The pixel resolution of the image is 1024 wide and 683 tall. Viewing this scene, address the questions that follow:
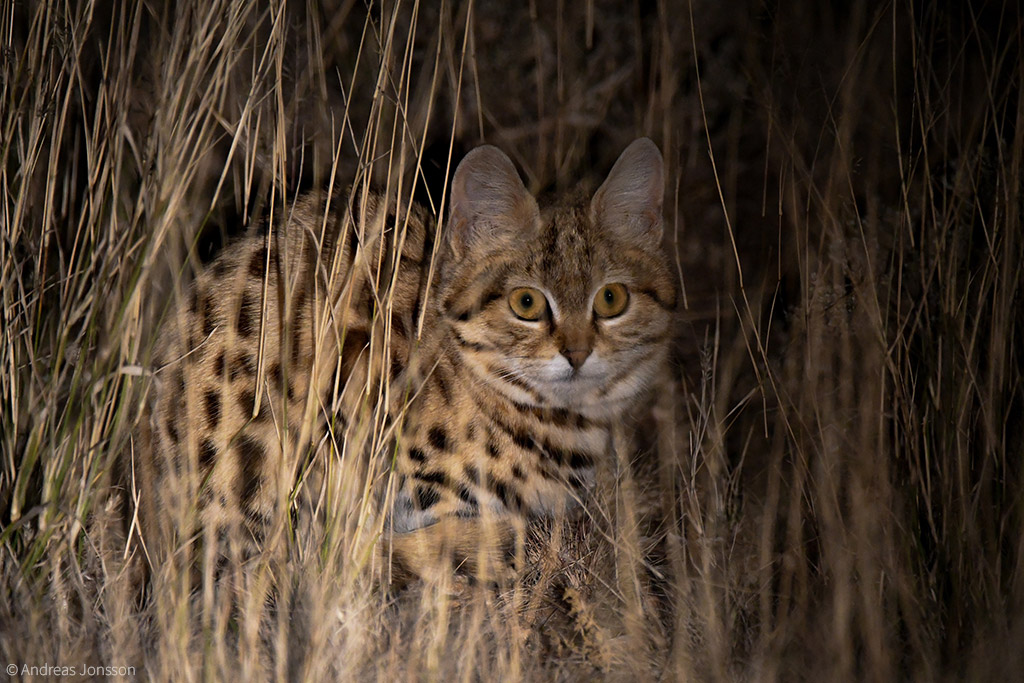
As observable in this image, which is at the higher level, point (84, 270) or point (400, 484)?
point (84, 270)

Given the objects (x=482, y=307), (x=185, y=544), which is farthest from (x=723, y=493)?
(x=185, y=544)

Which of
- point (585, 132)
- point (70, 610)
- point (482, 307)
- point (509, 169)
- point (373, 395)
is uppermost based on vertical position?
point (585, 132)

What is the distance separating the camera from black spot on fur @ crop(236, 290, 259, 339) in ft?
8.55

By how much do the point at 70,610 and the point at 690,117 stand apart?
2.71 meters

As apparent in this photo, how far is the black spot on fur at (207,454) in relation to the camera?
2.58 meters

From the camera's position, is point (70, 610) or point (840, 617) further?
point (70, 610)

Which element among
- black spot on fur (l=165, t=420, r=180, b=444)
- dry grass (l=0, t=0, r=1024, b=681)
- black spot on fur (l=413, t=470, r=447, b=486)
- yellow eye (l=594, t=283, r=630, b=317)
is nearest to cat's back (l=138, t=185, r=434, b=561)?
black spot on fur (l=165, t=420, r=180, b=444)

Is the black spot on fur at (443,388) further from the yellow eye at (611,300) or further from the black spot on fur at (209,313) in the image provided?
the black spot on fur at (209,313)

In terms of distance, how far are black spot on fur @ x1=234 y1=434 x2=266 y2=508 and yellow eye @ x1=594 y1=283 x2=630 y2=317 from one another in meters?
0.95

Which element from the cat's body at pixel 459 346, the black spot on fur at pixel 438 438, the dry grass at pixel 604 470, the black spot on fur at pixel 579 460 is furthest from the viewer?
the black spot on fur at pixel 579 460

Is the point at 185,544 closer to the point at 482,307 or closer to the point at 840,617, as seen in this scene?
the point at 482,307

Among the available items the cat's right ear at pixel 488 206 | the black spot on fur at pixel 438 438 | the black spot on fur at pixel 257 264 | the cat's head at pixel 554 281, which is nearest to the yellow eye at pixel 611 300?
the cat's head at pixel 554 281

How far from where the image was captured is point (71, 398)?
209cm

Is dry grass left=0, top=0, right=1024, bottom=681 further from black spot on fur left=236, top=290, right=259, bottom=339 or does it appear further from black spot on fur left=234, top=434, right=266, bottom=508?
black spot on fur left=234, top=434, right=266, bottom=508
